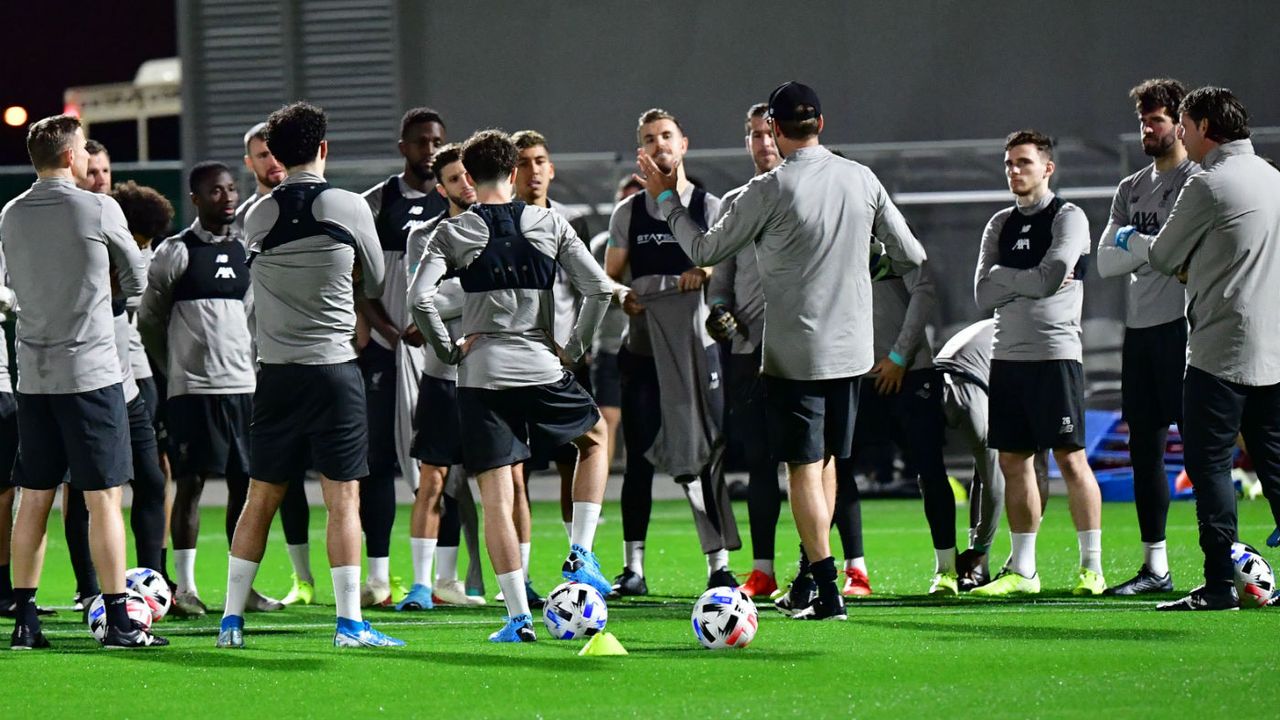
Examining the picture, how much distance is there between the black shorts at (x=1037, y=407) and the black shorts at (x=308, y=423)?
2950 mm

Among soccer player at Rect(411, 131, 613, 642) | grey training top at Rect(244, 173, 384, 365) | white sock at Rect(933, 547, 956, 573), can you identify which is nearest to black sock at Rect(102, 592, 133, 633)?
grey training top at Rect(244, 173, 384, 365)

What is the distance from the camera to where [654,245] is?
328 inches

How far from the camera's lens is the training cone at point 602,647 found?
611 centimetres

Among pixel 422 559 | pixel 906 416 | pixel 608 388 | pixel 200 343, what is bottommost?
pixel 422 559

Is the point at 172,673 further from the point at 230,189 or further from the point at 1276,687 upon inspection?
the point at 1276,687

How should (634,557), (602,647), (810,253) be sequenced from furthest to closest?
(634,557) < (810,253) < (602,647)

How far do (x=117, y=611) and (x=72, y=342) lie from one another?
0.99 meters

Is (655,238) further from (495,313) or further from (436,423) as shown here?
(495,313)

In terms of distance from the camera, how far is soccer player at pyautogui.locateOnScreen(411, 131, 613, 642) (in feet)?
21.6

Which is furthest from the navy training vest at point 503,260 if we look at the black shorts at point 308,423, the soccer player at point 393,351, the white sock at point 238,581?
the soccer player at point 393,351

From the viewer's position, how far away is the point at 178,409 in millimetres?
8102

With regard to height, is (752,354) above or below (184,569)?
above

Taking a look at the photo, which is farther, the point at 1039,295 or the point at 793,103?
the point at 1039,295

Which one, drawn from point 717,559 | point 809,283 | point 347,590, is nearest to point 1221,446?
point 809,283
